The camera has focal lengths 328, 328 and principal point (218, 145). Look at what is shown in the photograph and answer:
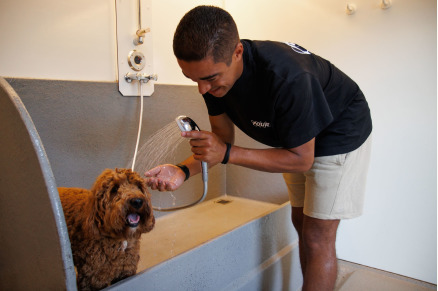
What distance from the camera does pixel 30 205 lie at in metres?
0.85

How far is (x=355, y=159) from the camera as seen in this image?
123 centimetres

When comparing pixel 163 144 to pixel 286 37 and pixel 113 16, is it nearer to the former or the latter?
pixel 113 16

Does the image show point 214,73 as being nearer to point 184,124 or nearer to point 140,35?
point 184,124

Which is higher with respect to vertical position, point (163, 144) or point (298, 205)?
point (163, 144)

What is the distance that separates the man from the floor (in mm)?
660

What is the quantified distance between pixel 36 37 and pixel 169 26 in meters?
0.81

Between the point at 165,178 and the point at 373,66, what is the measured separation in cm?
137

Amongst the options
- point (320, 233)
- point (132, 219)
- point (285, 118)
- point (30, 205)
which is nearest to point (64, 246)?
point (30, 205)

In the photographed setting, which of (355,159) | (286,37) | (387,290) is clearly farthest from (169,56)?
(387,290)

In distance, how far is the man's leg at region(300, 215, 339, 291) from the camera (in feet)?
4.08

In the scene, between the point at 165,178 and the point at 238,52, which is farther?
the point at 165,178

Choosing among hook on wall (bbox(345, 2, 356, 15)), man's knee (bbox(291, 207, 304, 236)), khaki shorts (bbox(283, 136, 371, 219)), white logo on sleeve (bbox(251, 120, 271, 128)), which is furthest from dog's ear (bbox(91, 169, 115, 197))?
hook on wall (bbox(345, 2, 356, 15))

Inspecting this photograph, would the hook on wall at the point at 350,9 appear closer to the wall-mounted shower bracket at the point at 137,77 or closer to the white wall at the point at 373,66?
the white wall at the point at 373,66

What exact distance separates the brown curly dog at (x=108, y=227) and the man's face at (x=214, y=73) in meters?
0.39
